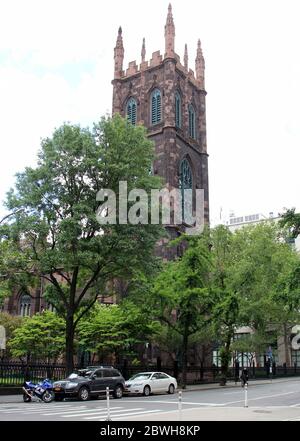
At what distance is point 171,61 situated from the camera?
58219mm

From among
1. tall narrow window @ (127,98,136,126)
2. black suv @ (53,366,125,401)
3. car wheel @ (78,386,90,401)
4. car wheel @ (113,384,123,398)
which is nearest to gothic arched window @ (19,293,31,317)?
tall narrow window @ (127,98,136,126)

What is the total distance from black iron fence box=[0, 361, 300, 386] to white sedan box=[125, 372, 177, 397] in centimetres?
→ 512

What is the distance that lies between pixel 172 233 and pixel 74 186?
21.8 meters

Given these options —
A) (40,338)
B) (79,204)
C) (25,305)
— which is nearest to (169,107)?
(40,338)

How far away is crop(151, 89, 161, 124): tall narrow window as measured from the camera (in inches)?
2307

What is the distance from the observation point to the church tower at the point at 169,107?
5544cm

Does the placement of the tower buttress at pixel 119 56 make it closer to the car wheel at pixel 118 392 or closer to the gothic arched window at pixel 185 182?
the gothic arched window at pixel 185 182

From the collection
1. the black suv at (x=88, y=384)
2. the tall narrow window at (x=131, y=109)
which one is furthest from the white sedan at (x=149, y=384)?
the tall narrow window at (x=131, y=109)

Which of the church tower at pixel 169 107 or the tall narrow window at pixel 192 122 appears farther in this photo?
the tall narrow window at pixel 192 122

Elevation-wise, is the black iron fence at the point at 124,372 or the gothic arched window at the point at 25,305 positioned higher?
the gothic arched window at the point at 25,305

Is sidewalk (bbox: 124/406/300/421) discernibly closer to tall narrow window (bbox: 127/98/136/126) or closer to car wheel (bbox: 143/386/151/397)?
car wheel (bbox: 143/386/151/397)

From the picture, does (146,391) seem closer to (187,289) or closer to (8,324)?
(187,289)
